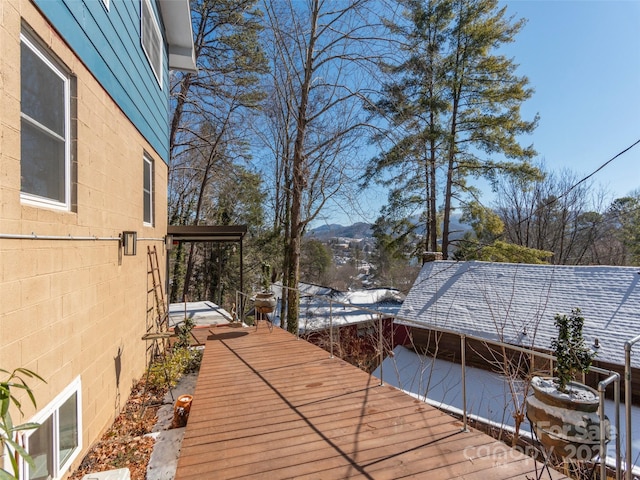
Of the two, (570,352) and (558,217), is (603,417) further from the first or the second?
(558,217)

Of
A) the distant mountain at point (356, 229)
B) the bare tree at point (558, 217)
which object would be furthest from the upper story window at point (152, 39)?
the bare tree at point (558, 217)

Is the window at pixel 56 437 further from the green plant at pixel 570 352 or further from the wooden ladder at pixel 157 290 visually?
the green plant at pixel 570 352

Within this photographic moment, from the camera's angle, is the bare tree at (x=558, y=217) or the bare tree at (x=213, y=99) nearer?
the bare tree at (x=213, y=99)

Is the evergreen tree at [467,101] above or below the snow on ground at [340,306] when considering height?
above

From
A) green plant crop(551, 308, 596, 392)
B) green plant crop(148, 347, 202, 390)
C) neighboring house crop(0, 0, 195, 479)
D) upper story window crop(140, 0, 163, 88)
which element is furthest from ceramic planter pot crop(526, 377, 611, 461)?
upper story window crop(140, 0, 163, 88)

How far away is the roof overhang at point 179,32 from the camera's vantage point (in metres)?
6.28

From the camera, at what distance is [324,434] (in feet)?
9.23

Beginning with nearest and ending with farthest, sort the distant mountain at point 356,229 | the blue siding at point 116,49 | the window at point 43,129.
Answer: the window at point 43,129, the blue siding at point 116,49, the distant mountain at point 356,229

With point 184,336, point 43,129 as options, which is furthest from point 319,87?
point 43,129

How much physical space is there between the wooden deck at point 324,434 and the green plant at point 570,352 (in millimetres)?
664

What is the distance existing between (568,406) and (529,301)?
9112mm

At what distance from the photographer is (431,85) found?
1298 cm

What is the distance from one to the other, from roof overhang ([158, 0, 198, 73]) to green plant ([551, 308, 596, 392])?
7.50 meters

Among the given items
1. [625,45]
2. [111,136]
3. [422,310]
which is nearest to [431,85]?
[625,45]
